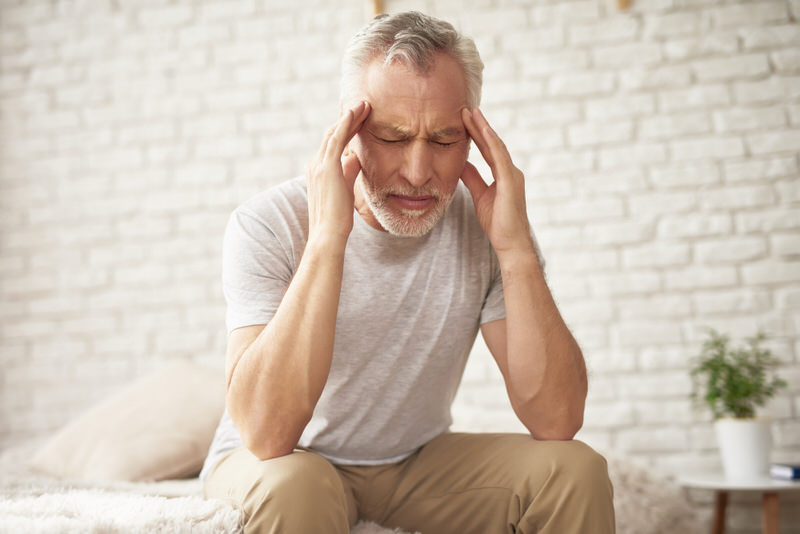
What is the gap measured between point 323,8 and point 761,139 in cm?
172

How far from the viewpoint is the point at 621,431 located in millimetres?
2623

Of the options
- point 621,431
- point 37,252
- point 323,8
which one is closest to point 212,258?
point 37,252

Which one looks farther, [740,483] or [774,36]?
[774,36]

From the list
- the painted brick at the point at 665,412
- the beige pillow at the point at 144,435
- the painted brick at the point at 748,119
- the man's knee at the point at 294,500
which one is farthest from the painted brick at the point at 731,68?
the man's knee at the point at 294,500

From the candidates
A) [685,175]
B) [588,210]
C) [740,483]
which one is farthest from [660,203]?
[740,483]

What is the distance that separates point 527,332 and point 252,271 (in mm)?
499

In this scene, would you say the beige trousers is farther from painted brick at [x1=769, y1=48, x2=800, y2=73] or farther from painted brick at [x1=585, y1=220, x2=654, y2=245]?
painted brick at [x1=769, y1=48, x2=800, y2=73]

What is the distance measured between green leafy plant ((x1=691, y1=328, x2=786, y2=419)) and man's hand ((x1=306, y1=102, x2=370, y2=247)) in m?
1.56

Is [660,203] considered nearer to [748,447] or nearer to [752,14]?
[752,14]

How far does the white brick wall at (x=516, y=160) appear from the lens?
2621 mm

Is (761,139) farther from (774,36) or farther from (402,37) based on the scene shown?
(402,37)

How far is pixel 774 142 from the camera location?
2.63 m

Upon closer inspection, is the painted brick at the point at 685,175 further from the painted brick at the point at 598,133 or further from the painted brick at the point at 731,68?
the painted brick at the point at 731,68

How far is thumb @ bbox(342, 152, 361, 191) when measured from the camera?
1.38 metres
